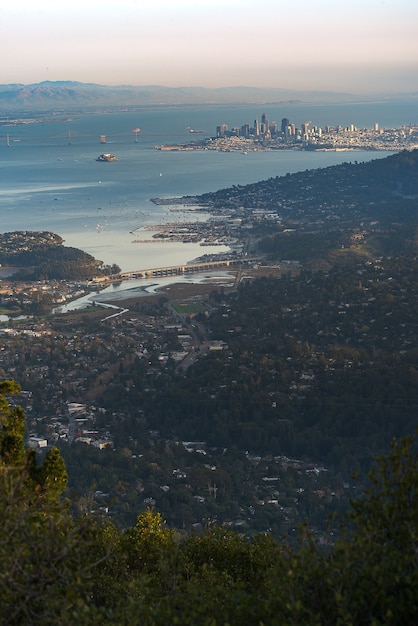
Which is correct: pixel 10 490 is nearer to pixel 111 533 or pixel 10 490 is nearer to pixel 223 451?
pixel 111 533

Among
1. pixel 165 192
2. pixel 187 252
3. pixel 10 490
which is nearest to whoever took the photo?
pixel 10 490

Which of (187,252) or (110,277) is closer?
(110,277)

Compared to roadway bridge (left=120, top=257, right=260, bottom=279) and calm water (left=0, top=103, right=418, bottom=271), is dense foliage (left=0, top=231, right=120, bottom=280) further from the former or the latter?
calm water (left=0, top=103, right=418, bottom=271)

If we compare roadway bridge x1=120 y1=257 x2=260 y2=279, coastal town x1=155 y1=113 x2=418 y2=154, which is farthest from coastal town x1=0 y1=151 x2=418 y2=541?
coastal town x1=155 y1=113 x2=418 y2=154

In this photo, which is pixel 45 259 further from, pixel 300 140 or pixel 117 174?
pixel 300 140

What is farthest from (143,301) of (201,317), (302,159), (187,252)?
(302,159)

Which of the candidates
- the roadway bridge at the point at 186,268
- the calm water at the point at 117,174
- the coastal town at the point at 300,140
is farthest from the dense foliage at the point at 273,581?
→ the coastal town at the point at 300,140

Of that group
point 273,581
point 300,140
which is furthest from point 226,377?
point 300,140
